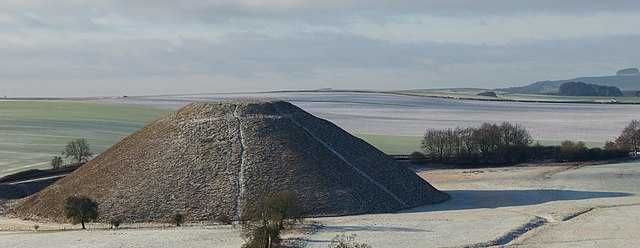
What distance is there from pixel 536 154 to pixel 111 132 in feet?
176

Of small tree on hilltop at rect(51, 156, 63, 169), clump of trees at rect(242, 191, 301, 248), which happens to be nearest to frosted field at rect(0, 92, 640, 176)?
small tree on hilltop at rect(51, 156, 63, 169)

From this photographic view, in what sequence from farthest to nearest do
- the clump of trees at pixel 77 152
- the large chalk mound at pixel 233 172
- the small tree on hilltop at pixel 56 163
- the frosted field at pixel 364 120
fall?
the frosted field at pixel 364 120 → the clump of trees at pixel 77 152 → the small tree on hilltop at pixel 56 163 → the large chalk mound at pixel 233 172

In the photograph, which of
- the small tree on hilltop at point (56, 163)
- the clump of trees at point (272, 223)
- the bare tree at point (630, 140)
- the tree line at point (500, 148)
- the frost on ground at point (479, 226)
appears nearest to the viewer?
the clump of trees at point (272, 223)

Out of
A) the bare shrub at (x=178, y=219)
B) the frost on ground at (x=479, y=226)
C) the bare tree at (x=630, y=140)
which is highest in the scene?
the bare tree at (x=630, y=140)

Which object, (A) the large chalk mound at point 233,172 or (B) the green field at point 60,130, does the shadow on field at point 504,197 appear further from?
(B) the green field at point 60,130

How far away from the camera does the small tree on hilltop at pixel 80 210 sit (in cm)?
6662

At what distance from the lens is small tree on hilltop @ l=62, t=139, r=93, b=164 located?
10653 cm

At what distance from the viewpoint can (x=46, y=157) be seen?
343ft

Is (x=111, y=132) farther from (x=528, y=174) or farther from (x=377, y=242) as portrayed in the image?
(x=377, y=242)

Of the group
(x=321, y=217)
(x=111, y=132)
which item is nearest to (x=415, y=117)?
(x=111, y=132)

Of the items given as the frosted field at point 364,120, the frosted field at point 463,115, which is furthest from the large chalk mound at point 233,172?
the frosted field at point 463,115

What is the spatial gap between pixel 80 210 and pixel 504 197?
3350cm

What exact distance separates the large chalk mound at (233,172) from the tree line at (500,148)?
3342cm

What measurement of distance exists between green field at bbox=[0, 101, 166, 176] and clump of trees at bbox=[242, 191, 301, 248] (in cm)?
4742
